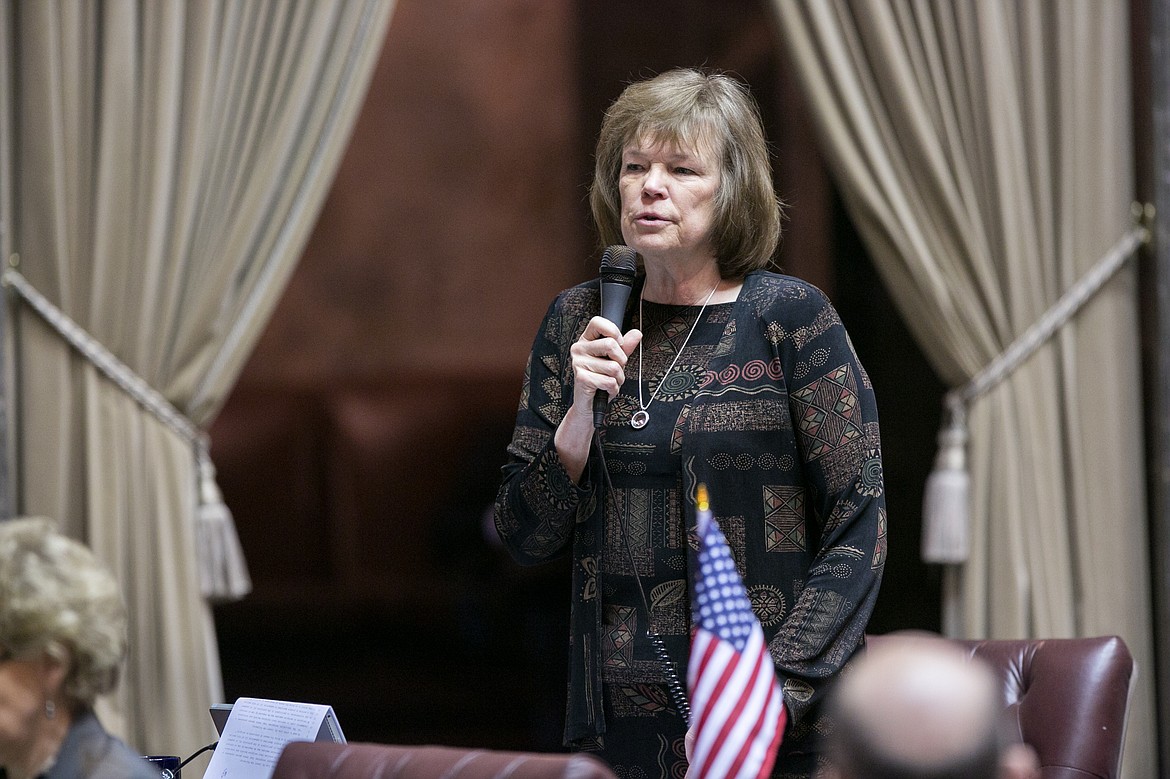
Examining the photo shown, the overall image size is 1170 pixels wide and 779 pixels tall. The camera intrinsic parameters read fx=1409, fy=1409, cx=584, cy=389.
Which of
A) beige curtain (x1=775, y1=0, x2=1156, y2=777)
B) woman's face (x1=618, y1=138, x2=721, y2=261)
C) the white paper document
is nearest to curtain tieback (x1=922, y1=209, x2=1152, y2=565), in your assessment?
beige curtain (x1=775, y1=0, x2=1156, y2=777)

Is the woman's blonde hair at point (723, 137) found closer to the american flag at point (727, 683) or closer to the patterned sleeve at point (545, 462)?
the patterned sleeve at point (545, 462)

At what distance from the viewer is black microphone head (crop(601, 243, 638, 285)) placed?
2264mm

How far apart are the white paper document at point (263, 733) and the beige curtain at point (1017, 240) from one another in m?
2.16

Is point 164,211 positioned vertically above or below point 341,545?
above

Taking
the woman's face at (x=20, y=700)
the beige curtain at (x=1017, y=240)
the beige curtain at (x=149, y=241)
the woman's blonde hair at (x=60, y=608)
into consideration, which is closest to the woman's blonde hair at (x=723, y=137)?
the woman's blonde hair at (x=60, y=608)

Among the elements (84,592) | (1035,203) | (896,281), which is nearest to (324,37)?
(896,281)

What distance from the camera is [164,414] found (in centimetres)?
389

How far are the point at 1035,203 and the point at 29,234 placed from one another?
2776 millimetres

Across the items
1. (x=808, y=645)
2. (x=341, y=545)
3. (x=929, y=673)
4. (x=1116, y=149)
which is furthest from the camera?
(x=341, y=545)

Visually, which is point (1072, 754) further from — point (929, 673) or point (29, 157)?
point (29, 157)

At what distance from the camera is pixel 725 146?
234 cm

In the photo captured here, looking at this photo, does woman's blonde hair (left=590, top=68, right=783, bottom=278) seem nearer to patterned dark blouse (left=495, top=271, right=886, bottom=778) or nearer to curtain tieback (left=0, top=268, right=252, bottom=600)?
patterned dark blouse (left=495, top=271, right=886, bottom=778)

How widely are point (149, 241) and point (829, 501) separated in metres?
2.38

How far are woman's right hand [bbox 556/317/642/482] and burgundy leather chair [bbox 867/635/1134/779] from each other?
714mm
